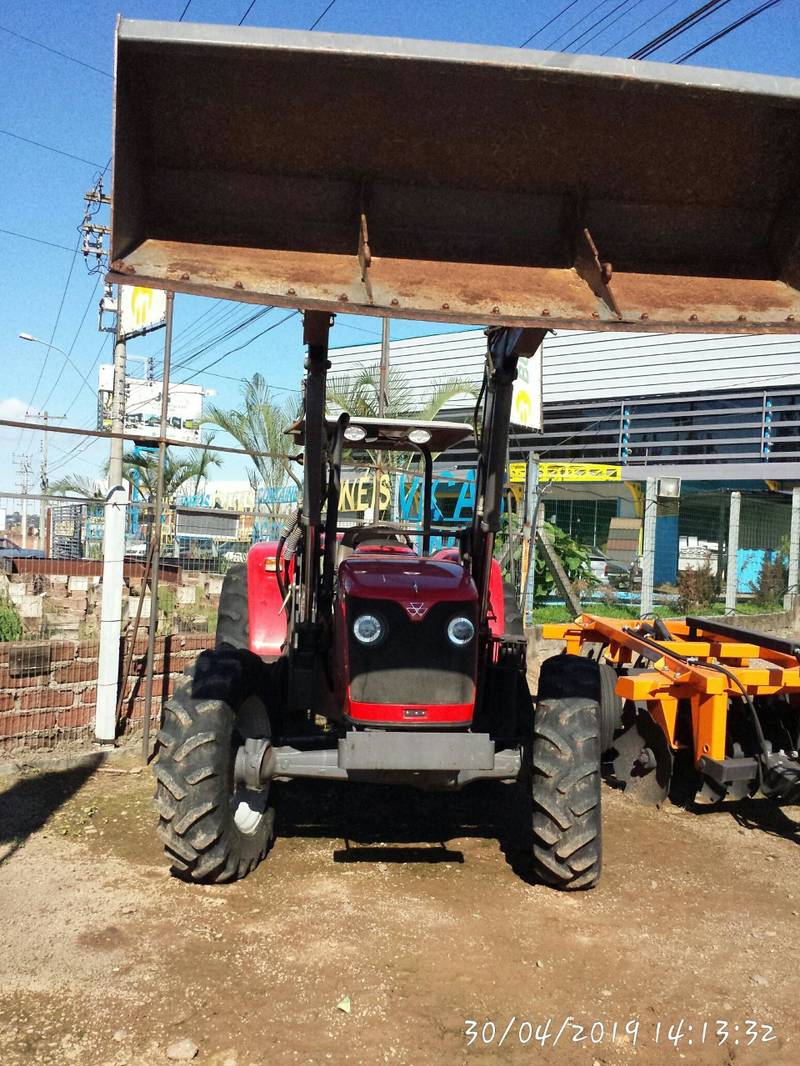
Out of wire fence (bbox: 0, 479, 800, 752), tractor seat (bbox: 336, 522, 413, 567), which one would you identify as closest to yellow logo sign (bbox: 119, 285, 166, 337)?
wire fence (bbox: 0, 479, 800, 752)

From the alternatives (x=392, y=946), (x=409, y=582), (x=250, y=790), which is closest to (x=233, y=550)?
(x=250, y=790)

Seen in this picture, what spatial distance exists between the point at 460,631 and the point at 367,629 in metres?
0.46

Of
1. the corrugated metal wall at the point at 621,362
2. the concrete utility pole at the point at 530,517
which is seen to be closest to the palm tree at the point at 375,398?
the concrete utility pole at the point at 530,517

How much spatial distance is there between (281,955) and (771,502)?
13.9 metres

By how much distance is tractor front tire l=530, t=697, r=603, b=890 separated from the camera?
460 centimetres

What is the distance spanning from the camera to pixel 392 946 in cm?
410

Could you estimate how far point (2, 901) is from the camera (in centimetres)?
445

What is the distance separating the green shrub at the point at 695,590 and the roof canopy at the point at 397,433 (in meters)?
9.27

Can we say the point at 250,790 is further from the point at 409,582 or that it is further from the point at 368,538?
the point at 368,538

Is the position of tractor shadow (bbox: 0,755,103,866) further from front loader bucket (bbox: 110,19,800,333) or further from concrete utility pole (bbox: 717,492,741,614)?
concrete utility pole (bbox: 717,492,741,614)

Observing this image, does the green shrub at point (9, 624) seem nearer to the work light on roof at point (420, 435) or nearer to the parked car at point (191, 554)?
the parked car at point (191, 554)

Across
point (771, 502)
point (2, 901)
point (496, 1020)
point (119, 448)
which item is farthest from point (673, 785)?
point (771, 502)

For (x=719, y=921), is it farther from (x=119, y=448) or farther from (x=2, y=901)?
(x=119, y=448)

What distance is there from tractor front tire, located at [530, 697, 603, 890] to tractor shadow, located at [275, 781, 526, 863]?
0.76 meters
